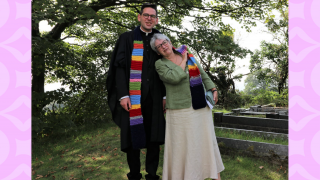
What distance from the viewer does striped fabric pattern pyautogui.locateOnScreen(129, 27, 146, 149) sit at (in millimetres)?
2564

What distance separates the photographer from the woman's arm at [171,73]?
2363 millimetres

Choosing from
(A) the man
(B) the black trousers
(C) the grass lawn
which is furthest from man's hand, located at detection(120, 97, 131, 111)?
(C) the grass lawn

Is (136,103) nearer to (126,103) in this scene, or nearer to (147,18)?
(126,103)

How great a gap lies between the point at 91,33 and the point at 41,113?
186 inches

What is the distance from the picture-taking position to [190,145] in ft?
8.19

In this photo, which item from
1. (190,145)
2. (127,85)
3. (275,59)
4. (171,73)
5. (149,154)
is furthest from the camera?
(275,59)

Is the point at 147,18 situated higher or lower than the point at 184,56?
higher

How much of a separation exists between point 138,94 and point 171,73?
49 cm

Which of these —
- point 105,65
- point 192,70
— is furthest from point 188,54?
point 105,65

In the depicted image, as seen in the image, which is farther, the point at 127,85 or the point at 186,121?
the point at 127,85

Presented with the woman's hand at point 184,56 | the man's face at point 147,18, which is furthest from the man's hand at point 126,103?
the man's face at point 147,18

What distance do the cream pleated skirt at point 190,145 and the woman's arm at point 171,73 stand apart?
1.25 feet

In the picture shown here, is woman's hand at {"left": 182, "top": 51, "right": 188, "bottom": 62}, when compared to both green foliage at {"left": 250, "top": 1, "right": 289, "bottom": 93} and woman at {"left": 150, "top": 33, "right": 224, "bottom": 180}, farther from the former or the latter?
green foliage at {"left": 250, "top": 1, "right": 289, "bottom": 93}

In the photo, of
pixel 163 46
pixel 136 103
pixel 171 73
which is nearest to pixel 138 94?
pixel 136 103
